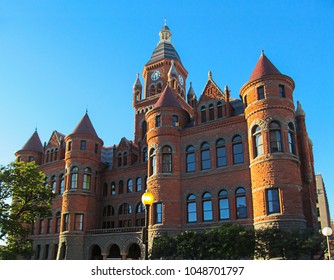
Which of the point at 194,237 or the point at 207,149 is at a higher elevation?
the point at 207,149

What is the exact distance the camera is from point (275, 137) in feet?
87.8

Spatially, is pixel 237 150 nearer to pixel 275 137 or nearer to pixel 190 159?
pixel 275 137

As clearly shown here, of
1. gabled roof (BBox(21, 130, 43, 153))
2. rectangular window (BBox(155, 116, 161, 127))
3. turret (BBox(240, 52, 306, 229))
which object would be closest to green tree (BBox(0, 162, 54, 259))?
rectangular window (BBox(155, 116, 161, 127))

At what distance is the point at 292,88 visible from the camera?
2912 cm

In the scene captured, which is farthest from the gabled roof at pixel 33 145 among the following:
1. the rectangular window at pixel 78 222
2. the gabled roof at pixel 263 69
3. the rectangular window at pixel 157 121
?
the gabled roof at pixel 263 69

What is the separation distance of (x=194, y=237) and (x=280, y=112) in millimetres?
11559

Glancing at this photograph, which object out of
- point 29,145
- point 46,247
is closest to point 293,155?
point 46,247

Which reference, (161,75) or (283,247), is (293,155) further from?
(161,75)

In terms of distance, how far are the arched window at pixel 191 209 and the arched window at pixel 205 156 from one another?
2770mm

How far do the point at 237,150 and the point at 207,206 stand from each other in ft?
17.4

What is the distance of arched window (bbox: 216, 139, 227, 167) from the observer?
29.8 metres

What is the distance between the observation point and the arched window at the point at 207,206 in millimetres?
29031

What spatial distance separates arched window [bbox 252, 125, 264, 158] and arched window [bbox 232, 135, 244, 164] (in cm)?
166

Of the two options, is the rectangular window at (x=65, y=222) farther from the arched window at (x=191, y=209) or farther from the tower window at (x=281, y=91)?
the tower window at (x=281, y=91)
